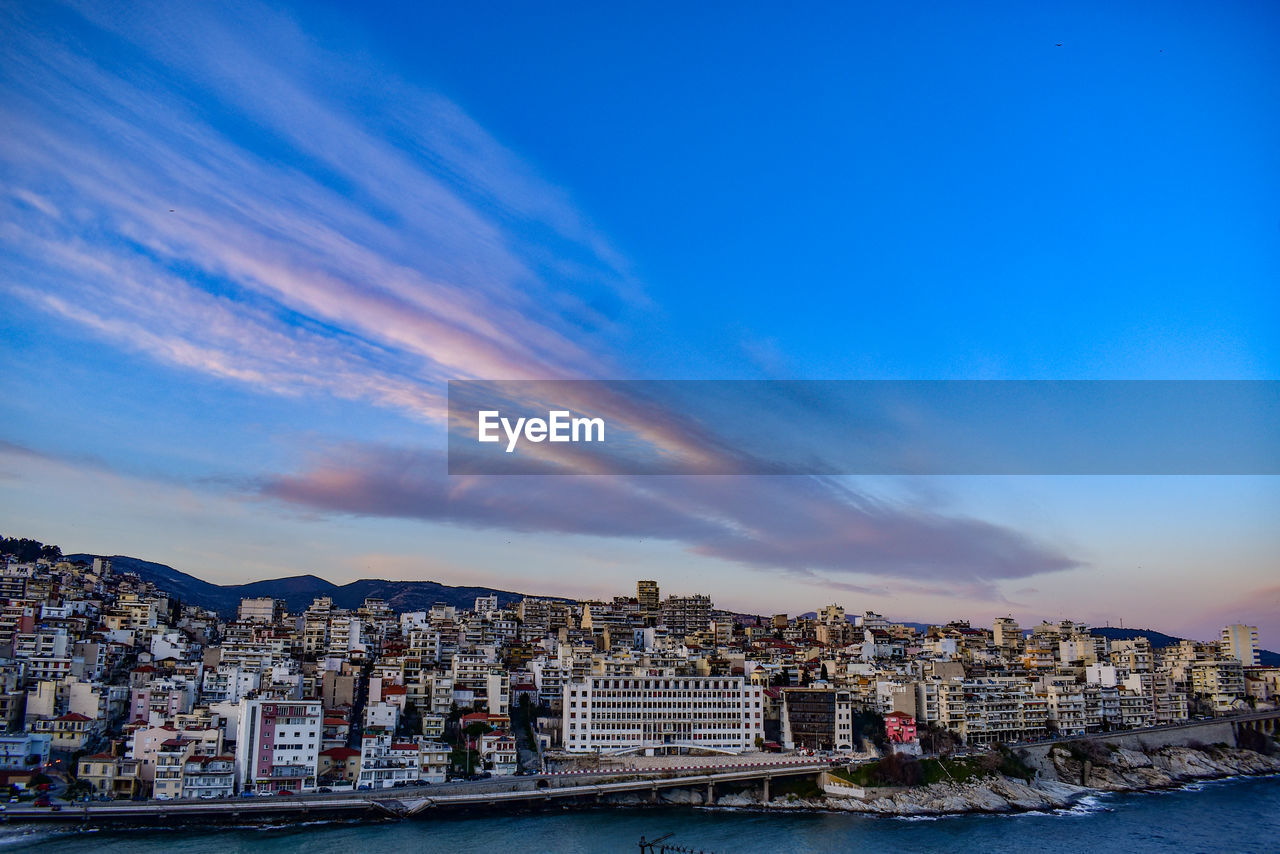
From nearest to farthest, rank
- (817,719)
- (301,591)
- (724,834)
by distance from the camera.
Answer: (724,834)
(817,719)
(301,591)

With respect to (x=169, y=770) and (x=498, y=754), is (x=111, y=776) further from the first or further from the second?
(x=498, y=754)

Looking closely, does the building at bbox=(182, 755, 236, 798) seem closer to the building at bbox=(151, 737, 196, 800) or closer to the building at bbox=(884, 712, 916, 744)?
the building at bbox=(151, 737, 196, 800)

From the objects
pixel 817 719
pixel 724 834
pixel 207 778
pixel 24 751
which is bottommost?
pixel 724 834

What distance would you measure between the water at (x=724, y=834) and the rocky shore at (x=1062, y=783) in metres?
0.70

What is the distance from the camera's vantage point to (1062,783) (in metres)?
26.6

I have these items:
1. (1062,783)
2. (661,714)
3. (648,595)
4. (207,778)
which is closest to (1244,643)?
(1062,783)

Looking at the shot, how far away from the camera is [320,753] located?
2212 cm

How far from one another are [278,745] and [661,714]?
29.8 ft

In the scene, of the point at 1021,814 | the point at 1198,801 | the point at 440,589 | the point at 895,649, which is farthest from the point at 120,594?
the point at 440,589

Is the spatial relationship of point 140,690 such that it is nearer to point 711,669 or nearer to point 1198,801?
point 711,669

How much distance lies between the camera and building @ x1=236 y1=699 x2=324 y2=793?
21219 millimetres

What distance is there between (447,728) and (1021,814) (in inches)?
514

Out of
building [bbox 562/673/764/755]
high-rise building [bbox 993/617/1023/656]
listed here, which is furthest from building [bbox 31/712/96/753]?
high-rise building [bbox 993/617/1023/656]

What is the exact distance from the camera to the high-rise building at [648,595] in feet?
157
